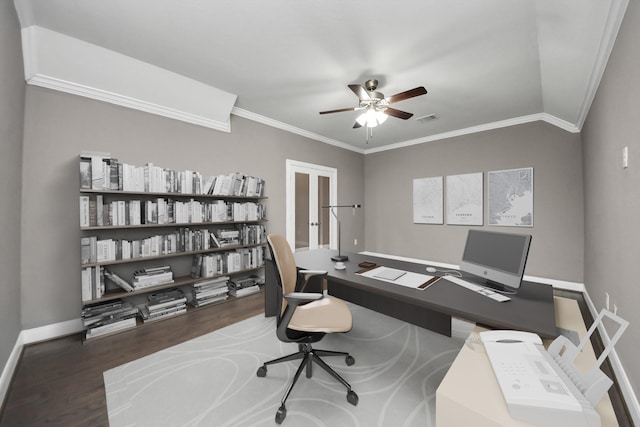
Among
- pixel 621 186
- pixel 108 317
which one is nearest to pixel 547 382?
pixel 621 186

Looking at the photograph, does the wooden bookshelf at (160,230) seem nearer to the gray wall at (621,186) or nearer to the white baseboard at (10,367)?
the white baseboard at (10,367)

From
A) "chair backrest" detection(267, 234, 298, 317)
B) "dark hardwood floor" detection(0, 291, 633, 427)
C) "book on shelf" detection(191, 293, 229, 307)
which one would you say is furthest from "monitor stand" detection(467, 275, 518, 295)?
"book on shelf" detection(191, 293, 229, 307)

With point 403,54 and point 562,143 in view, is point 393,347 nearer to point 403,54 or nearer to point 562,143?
point 403,54

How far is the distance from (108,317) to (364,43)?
3.60 metres

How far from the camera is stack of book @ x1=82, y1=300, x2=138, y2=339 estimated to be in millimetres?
2316

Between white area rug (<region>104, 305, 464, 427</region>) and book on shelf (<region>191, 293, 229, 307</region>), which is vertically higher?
book on shelf (<region>191, 293, 229, 307</region>)

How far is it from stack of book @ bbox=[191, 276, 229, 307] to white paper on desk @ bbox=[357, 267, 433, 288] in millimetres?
2128

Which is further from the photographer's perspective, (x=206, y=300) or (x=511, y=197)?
(x=511, y=197)

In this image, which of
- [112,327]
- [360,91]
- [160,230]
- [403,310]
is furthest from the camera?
[160,230]

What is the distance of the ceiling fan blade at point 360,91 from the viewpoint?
2492mm

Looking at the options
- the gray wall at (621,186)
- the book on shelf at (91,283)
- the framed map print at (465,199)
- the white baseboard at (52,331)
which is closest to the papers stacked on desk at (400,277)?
the gray wall at (621,186)

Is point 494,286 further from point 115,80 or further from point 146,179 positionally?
point 115,80

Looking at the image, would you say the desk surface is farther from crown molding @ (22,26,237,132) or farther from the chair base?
crown molding @ (22,26,237,132)

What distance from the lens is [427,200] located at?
5098 mm
